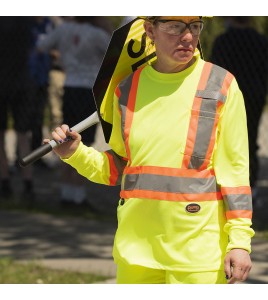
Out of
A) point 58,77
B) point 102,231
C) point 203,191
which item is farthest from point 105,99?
point 58,77

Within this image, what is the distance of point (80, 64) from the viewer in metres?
9.38

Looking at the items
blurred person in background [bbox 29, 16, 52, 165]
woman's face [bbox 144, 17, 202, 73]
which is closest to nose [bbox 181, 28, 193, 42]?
woman's face [bbox 144, 17, 202, 73]

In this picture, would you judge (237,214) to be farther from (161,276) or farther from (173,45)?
(173,45)

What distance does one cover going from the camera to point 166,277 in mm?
4176

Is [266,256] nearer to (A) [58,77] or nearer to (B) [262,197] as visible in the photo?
(B) [262,197]

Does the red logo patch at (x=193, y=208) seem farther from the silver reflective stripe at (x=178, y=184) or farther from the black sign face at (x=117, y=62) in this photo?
the black sign face at (x=117, y=62)

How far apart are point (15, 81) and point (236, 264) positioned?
6561 millimetres

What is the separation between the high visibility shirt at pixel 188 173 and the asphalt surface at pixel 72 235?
267 centimetres

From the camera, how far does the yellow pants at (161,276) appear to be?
4.12 metres

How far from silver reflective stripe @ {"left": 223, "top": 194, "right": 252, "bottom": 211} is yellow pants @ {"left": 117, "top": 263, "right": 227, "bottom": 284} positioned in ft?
0.88

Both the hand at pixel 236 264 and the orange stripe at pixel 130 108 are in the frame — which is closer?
the hand at pixel 236 264

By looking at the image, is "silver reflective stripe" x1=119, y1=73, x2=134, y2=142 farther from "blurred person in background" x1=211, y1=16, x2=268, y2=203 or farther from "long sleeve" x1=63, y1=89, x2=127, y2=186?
"blurred person in background" x1=211, y1=16, x2=268, y2=203

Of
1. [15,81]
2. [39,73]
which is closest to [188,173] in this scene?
[15,81]

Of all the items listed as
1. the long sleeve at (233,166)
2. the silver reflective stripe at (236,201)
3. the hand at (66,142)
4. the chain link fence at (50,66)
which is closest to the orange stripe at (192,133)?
the long sleeve at (233,166)
